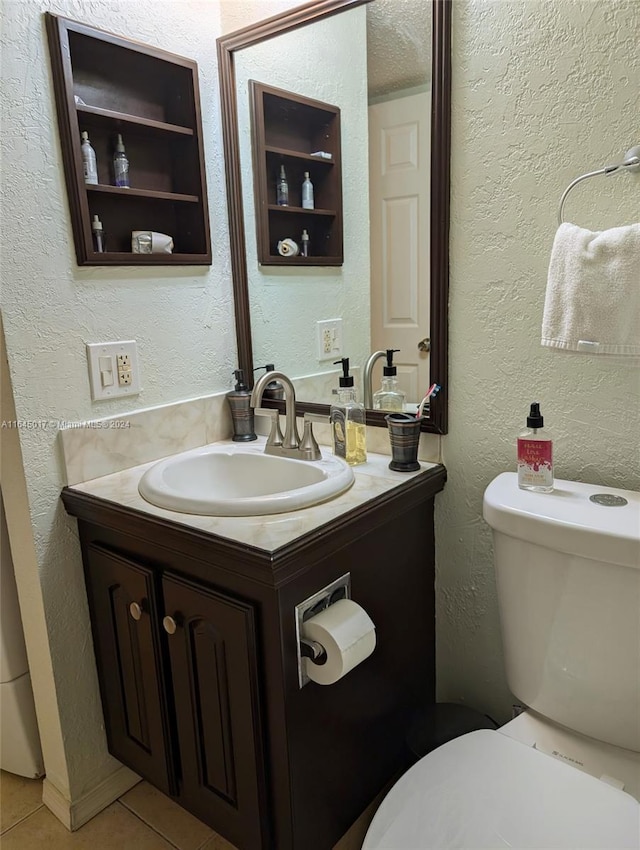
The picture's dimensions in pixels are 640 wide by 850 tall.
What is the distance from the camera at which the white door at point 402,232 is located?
4.19 ft

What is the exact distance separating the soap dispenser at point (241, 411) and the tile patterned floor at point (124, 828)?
934 millimetres

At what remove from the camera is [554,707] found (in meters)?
1.14

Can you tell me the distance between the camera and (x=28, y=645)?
1.46m

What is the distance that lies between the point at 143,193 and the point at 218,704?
113 cm

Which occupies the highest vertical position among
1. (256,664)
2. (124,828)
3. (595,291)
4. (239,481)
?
(595,291)

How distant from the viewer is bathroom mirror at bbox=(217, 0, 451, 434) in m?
1.25

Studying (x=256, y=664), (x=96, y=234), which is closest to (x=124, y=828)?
(x=256, y=664)

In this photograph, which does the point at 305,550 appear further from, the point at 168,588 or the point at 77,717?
the point at 77,717

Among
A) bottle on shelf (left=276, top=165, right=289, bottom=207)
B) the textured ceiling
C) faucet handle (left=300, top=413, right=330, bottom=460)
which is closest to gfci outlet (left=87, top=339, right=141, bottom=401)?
faucet handle (left=300, top=413, right=330, bottom=460)

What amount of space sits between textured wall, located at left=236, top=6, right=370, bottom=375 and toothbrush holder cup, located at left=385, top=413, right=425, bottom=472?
214mm

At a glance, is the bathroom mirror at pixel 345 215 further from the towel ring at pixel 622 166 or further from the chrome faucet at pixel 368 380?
the towel ring at pixel 622 166

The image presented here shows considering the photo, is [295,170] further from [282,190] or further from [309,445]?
[309,445]

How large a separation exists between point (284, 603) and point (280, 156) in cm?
111

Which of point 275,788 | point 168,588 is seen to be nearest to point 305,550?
Answer: point 168,588
